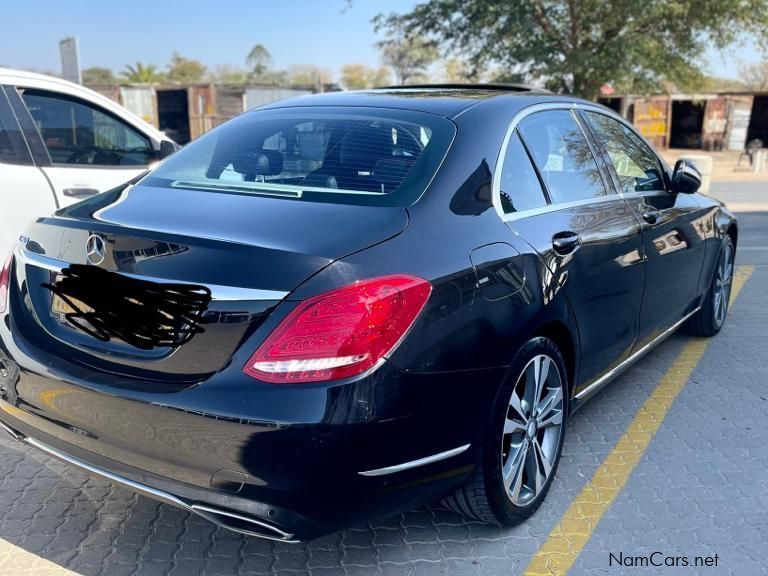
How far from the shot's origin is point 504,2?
17.0 m

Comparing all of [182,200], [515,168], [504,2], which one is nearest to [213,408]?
[182,200]

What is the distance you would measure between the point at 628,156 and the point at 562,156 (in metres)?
0.89

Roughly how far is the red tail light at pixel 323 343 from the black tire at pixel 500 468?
26.3 inches

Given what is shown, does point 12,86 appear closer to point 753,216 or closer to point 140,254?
point 140,254

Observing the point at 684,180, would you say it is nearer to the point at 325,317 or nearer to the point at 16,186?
the point at 325,317

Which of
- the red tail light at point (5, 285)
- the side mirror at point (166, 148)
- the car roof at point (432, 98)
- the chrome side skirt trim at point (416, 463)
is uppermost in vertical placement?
the car roof at point (432, 98)

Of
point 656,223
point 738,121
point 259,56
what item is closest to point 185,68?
point 259,56

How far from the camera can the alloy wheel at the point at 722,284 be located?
528cm

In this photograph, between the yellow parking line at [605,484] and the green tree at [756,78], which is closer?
the yellow parking line at [605,484]

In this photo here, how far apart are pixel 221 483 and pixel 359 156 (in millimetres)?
1361

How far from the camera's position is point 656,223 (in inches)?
153

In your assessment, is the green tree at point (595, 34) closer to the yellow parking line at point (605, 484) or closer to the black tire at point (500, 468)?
the yellow parking line at point (605, 484)

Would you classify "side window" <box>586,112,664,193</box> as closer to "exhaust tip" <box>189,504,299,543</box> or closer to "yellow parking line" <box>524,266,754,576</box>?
"yellow parking line" <box>524,266,754,576</box>

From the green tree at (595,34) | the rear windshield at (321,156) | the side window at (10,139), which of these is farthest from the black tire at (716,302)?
the green tree at (595,34)
